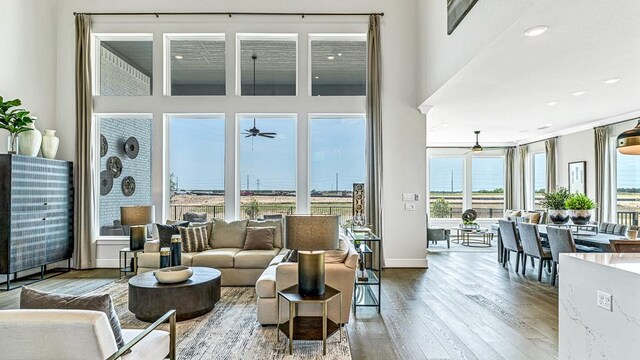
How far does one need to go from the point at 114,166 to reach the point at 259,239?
131 inches

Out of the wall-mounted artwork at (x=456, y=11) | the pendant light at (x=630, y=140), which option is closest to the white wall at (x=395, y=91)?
the wall-mounted artwork at (x=456, y=11)

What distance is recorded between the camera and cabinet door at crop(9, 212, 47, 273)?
517 cm

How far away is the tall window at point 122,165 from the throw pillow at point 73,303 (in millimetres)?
4994

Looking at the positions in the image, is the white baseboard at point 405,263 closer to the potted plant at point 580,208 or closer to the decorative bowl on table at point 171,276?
the potted plant at point 580,208

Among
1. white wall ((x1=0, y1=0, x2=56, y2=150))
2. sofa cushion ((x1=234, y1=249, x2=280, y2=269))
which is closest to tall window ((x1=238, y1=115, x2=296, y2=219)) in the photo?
sofa cushion ((x1=234, y1=249, x2=280, y2=269))

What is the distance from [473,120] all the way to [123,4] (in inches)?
288

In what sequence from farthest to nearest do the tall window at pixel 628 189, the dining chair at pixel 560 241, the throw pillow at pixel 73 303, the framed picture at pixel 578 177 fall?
1. the framed picture at pixel 578 177
2. the tall window at pixel 628 189
3. the dining chair at pixel 560 241
4. the throw pillow at pixel 73 303

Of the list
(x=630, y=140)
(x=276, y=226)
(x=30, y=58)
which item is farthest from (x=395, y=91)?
(x=30, y=58)

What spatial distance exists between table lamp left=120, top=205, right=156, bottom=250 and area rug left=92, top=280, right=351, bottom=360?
1.49 metres

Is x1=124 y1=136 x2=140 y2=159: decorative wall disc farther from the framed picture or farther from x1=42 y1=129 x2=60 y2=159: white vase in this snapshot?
the framed picture

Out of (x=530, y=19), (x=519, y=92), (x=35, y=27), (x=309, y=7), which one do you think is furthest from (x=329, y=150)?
(x=35, y=27)

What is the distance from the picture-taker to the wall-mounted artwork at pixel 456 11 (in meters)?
4.27

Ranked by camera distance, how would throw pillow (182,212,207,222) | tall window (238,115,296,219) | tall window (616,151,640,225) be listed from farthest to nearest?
tall window (616,151,640,225)
tall window (238,115,296,219)
throw pillow (182,212,207,222)

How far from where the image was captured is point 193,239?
5.62 meters
